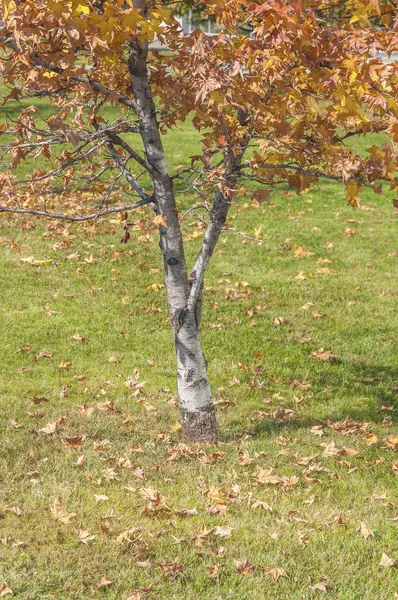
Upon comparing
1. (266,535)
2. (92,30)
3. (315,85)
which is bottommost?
(266,535)

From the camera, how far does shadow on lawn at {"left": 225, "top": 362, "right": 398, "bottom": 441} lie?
6.97 meters

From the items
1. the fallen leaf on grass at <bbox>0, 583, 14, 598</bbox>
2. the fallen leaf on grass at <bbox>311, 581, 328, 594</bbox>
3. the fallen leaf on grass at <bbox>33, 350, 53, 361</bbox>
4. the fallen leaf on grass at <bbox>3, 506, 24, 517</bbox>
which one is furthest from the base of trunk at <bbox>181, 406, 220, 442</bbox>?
the fallen leaf on grass at <bbox>0, 583, 14, 598</bbox>

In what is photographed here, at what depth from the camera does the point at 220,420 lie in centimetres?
705

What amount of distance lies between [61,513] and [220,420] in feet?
7.78

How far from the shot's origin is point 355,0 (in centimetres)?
562

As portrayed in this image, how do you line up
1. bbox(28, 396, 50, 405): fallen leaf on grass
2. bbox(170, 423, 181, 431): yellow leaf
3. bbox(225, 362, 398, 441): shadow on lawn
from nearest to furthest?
bbox(170, 423, 181, 431): yellow leaf → bbox(225, 362, 398, 441): shadow on lawn → bbox(28, 396, 50, 405): fallen leaf on grass

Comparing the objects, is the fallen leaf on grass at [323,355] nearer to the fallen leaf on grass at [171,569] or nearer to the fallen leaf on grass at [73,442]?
the fallen leaf on grass at [73,442]

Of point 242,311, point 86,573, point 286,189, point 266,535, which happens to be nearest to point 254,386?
point 242,311

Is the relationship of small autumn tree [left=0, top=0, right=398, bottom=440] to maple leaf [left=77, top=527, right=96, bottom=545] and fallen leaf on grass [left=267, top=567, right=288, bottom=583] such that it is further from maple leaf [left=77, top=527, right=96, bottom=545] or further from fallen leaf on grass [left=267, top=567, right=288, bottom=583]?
fallen leaf on grass [left=267, top=567, right=288, bottom=583]

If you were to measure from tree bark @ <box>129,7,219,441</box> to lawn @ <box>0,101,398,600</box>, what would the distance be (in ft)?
0.90

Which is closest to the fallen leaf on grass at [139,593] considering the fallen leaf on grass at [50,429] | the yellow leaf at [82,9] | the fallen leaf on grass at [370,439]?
the fallen leaf on grass at [50,429]

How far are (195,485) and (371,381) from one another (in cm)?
320

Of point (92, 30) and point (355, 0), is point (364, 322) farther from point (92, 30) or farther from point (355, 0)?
point (92, 30)

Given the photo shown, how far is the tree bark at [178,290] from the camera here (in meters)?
5.84
